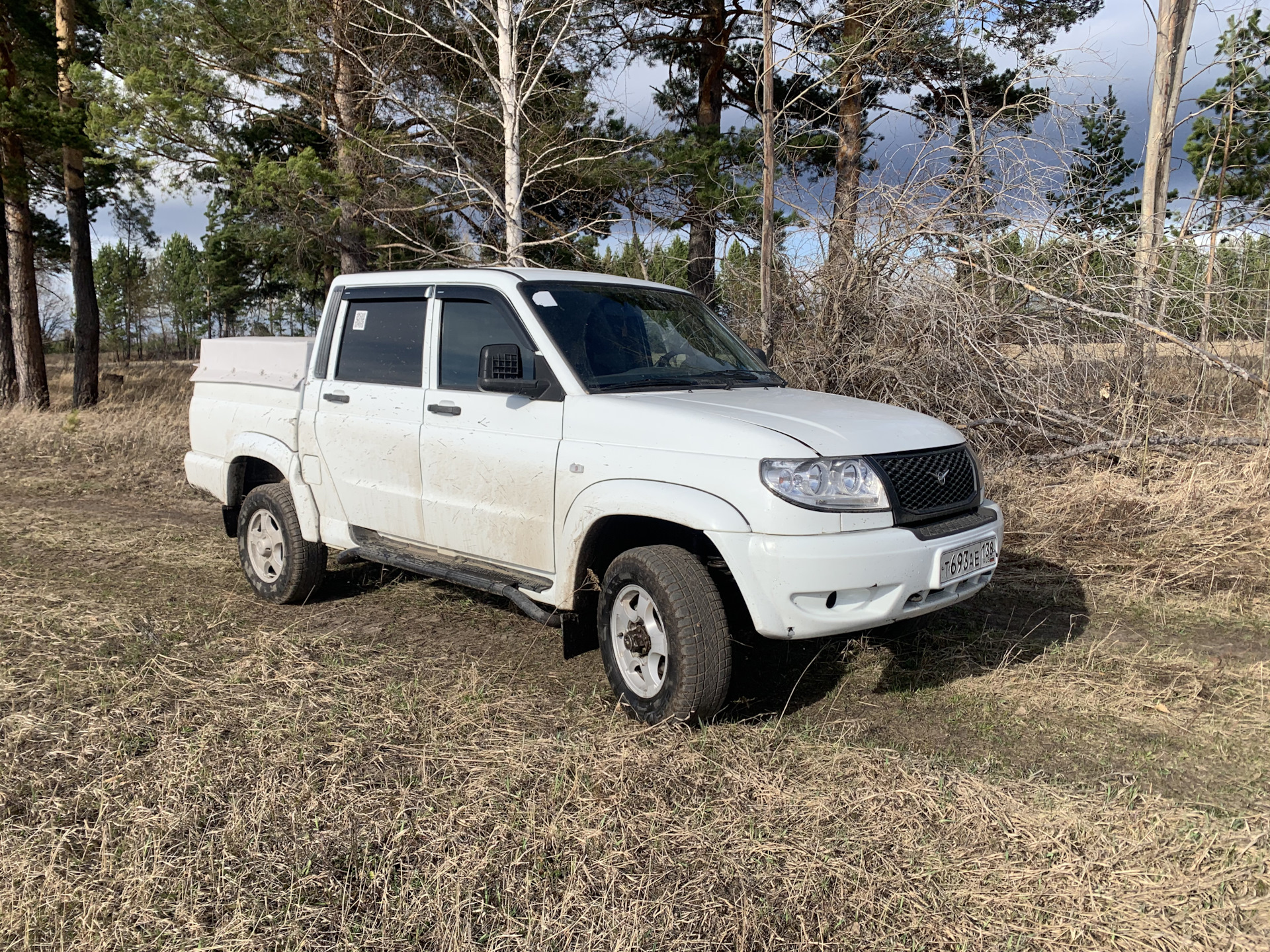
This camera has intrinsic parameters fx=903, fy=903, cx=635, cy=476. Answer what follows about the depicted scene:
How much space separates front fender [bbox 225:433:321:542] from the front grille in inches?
135

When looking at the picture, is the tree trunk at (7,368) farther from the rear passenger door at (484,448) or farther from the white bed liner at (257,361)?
the rear passenger door at (484,448)

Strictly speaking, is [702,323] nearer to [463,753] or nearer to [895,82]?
[463,753]

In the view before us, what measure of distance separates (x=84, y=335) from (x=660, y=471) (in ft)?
62.5

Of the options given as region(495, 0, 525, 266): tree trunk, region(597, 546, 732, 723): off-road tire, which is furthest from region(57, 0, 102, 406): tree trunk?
region(597, 546, 732, 723): off-road tire

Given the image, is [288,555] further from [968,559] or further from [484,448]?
[968,559]

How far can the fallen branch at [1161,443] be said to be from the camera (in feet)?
24.0

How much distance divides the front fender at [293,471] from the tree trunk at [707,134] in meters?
6.20

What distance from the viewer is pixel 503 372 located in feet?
13.8

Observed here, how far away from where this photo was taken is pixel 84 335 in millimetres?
18656

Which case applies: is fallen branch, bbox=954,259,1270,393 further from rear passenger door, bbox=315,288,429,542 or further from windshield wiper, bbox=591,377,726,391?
rear passenger door, bbox=315,288,429,542

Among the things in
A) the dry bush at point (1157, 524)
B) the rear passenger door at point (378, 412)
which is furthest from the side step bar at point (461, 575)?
the dry bush at point (1157, 524)

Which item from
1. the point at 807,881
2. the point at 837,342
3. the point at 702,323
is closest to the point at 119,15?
the point at 837,342

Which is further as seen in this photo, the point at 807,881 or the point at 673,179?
the point at 673,179

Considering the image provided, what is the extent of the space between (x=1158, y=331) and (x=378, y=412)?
6261 mm
